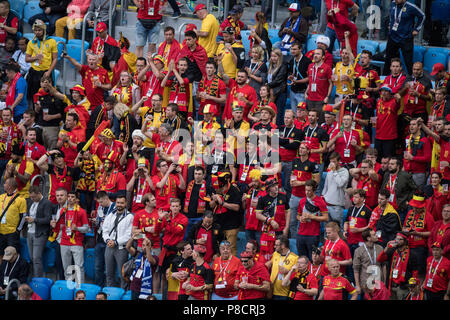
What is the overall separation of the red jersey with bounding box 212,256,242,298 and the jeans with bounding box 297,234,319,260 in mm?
1074

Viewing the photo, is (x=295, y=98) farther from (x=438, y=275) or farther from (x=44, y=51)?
(x=44, y=51)

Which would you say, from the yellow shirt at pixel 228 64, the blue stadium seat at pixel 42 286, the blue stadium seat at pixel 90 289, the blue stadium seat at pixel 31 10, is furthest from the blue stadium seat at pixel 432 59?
the blue stadium seat at pixel 31 10

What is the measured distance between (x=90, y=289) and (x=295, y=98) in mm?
4832

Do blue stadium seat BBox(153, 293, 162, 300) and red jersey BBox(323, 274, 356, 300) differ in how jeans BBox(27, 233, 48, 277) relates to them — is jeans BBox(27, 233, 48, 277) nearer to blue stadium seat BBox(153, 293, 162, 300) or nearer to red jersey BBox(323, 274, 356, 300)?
blue stadium seat BBox(153, 293, 162, 300)

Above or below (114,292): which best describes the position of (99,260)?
above

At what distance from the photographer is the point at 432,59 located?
1706 cm

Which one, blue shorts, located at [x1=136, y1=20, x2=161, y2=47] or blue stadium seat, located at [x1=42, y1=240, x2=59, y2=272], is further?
blue shorts, located at [x1=136, y1=20, x2=161, y2=47]

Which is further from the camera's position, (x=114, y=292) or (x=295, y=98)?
(x=295, y=98)

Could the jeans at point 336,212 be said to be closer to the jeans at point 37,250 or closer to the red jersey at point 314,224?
the red jersey at point 314,224

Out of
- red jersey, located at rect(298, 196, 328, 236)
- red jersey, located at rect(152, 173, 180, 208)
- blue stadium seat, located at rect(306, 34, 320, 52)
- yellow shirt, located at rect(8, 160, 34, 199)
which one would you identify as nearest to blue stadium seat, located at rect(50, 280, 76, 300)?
red jersey, located at rect(152, 173, 180, 208)

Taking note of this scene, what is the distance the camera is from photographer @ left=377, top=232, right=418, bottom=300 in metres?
13.7

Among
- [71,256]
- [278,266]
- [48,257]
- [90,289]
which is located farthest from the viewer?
[48,257]

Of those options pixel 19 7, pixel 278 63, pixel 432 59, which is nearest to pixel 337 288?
pixel 278 63

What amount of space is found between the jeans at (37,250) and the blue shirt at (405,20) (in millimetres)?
6650
